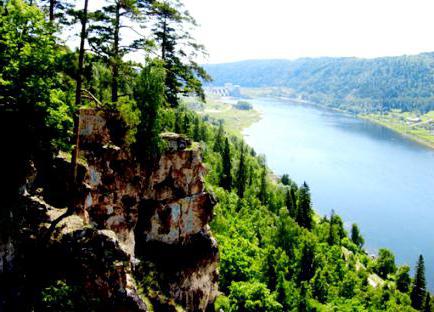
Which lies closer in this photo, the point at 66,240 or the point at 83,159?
the point at 66,240

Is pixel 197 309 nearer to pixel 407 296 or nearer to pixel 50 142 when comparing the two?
pixel 50 142

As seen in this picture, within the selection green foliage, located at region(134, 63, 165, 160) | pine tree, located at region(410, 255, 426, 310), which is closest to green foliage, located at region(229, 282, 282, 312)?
green foliage, located at region(134, 63, 165, 160)

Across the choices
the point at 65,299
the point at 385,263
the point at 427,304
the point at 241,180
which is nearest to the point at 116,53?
the point at 65,299

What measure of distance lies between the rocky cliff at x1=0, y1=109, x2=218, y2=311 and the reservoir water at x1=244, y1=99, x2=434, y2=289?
2653 inches

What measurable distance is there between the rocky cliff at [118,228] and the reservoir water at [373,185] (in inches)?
2653

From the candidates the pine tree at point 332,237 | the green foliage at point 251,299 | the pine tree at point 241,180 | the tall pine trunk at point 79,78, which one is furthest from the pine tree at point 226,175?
the tall pine trunk at point 79,78

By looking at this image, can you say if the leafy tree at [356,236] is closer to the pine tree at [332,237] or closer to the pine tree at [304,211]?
the pine tree at [332,237]

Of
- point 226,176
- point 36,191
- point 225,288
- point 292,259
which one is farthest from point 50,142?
point 226,176

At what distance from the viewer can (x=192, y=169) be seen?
32.5 m

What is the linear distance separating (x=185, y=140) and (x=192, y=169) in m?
2.36

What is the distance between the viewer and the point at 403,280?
79.7 m

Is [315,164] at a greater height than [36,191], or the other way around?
[36,191]

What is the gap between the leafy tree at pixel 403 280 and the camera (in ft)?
258

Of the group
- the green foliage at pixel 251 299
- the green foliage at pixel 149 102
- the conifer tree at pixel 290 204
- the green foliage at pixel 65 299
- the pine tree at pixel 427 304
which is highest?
the green foliage at pixel 149 102
